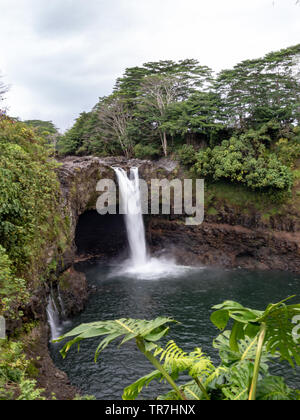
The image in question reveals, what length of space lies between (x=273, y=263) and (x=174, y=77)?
17223 millimetres

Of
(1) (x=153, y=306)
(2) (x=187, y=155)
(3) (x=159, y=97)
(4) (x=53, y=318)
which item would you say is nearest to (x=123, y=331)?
(4) (x=53, y=318)

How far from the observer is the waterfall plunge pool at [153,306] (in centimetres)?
873

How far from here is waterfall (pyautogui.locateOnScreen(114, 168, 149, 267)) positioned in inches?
816

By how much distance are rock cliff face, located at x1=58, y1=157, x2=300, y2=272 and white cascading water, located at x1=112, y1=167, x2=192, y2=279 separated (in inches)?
29.4

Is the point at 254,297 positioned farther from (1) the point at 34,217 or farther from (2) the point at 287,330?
(2) the point at 287,330

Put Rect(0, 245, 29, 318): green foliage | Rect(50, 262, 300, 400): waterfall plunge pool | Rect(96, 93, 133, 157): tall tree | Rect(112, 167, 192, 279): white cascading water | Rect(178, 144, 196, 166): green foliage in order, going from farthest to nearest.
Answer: Rect(96, 93, 133, 157): tall tree → Rect(178, 144, 196, 166): green foliage → Rect(112, 167, 192, 279): white cascading water → Rect(50, 262, 300, 400): waterfall plunge pool → Rect(0, 245, 29, 318): green foliage

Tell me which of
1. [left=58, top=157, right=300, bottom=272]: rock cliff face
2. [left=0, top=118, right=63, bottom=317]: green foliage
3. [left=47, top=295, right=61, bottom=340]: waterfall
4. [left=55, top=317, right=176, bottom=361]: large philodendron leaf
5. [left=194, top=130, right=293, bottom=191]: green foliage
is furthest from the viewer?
[left=194, top=130, right=293, bottom=191]: green foliage

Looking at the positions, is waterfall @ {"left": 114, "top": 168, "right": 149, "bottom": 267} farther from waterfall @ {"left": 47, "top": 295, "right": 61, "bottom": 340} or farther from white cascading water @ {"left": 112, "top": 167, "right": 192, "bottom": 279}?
waterfall @ {"left": 47, "top": 295, "right": 61, "bottom": 340}

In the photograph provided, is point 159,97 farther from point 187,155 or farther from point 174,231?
point 174,231

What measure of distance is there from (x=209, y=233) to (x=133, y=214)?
5.91m

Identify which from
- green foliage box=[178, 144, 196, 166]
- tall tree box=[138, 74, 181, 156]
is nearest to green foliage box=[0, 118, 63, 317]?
green foliage box=[178, 144, 196, 166]

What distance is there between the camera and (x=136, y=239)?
22375 mm

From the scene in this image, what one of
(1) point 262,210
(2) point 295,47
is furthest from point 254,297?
(2) point 295,47

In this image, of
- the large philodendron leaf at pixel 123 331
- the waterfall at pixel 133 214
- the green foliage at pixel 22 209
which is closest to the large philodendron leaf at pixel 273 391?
the large philodendron leaf at pixel 123 331
